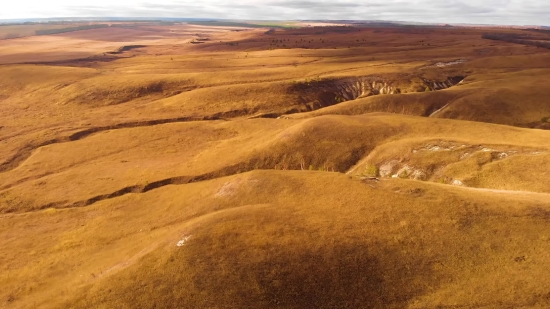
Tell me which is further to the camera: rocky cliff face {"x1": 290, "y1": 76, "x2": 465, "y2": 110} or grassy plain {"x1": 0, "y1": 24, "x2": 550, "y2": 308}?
rocky cliff face {"x1": 290, "y1": 76, "x2": 465, "y2": 110}

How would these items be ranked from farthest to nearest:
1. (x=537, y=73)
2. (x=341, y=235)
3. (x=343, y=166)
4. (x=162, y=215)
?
(x=537, y=73) → (x=343, y=166) → (x=162, y=215) → (x=341, y=235)

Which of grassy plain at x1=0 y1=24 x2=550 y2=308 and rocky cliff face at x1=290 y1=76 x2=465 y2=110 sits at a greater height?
rocky cliff face at x1=290 y1=76 x2=465 y2=110

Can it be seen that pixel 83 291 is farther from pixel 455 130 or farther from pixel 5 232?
pixel 455 130

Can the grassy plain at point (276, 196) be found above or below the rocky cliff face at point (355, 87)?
below

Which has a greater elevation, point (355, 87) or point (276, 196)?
point (355, 87)

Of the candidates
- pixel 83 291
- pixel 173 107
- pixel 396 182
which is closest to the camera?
pixel 83 291

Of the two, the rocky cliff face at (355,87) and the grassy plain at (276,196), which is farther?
the rocky cliff face at (355,87)

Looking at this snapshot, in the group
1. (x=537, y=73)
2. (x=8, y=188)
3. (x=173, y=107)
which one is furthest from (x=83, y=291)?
(x=537, y=73)

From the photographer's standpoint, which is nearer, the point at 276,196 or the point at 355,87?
the point at 276,196
